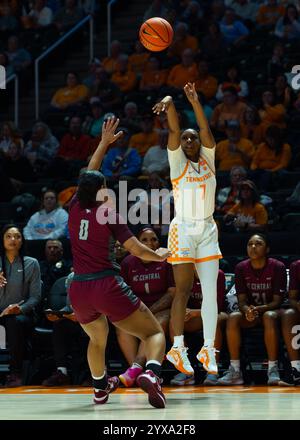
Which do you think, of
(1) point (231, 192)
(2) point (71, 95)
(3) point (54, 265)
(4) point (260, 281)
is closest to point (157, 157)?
(1) point (231, 192)

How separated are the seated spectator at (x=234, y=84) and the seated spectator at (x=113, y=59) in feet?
7.69

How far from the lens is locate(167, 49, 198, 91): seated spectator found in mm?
15992

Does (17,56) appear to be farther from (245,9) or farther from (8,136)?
(245,9)

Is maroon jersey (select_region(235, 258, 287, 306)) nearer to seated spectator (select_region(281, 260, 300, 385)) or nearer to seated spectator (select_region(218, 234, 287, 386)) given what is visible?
seated spectator (select_region(218, 234, 287, 386))

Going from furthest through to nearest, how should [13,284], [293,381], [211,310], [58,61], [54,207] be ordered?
1. [58,61]
2. [54,207]
3. [13,284]
4. [293,381]
5. [211,310]

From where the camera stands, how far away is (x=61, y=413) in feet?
25.1

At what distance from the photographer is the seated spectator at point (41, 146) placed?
52.0 feet

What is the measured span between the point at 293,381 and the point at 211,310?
1821 mm

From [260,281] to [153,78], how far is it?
6.35 metres

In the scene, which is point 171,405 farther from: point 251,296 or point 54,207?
point 54,207

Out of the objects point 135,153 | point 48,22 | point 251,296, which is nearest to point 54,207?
point 135,153

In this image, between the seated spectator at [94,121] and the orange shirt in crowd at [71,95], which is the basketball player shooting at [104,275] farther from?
the orange shirt in crowd at [71,95]

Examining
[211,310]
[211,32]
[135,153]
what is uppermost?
[211,32]

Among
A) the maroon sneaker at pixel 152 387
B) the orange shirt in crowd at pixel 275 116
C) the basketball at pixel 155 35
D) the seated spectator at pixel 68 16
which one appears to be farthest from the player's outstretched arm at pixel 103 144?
the seated spectator at pixel 68 16
